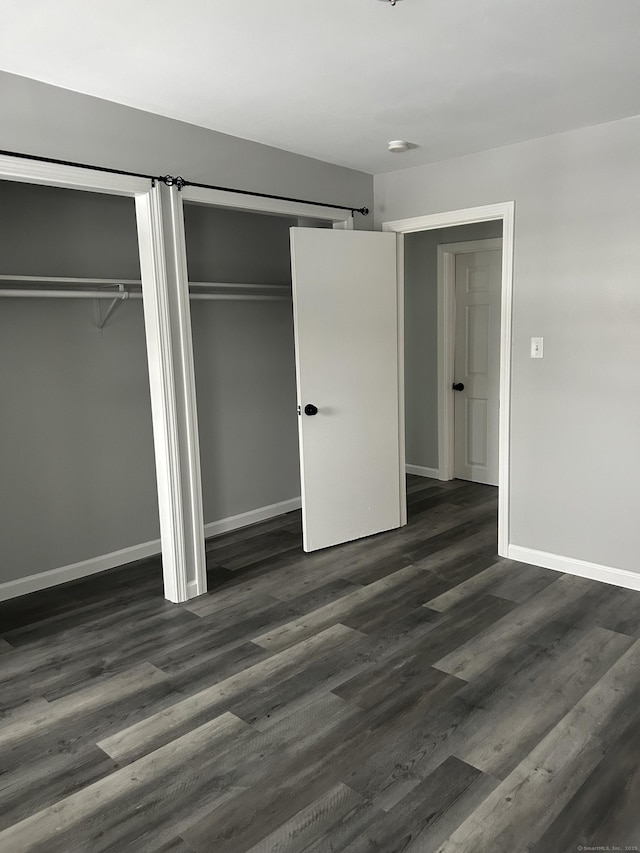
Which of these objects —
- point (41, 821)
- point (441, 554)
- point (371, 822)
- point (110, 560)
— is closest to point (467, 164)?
point (441, 554)

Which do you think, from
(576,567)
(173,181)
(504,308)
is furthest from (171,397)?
(576,567)

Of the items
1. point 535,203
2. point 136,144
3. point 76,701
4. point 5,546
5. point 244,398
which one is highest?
point 136,144

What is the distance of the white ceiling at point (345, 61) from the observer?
2.18 metres

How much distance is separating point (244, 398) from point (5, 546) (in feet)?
6.16

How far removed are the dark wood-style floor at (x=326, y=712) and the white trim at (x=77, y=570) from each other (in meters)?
0.08

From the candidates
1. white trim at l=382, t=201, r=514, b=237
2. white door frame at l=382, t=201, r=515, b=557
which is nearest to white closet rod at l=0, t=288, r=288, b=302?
white trim at l=382, t=201, r=514, b=237

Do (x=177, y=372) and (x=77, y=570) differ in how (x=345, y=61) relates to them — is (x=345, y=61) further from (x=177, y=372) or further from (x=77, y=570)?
(x=77, y=570)

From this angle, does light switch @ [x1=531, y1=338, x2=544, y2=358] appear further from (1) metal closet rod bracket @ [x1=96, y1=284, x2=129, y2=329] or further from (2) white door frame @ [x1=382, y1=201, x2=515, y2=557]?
(1) metal closet rod bracket @ [x1=96, y1=284, x2=129, y2=329]

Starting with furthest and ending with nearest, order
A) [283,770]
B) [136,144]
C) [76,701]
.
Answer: [136,144]
[76,701]
[283,770]

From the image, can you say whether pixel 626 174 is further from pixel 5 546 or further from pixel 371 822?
pixel 5 546

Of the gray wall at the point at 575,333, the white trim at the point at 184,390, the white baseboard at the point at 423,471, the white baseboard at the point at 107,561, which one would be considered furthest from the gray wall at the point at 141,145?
the white baseboard at the point at 423,471

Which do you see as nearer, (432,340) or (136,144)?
(136,144)

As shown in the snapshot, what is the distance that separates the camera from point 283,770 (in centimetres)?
222

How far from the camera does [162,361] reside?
3445mm
